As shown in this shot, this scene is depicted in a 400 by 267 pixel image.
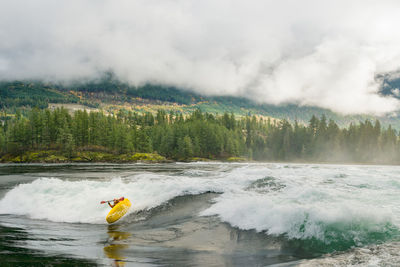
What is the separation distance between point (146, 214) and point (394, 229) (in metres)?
12.3

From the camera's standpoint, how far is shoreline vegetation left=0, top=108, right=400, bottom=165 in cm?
11744

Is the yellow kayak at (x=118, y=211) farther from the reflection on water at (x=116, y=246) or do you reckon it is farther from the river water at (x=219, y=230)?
the reflection on water at (x=116, y=246)

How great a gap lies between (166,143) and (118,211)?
12785 centimetres

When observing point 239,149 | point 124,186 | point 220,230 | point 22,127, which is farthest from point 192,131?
point 220,230

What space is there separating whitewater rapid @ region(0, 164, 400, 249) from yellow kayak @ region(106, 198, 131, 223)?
726 mm

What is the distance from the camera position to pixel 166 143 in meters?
144

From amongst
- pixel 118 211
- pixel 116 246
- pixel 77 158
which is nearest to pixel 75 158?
pixel 77 158

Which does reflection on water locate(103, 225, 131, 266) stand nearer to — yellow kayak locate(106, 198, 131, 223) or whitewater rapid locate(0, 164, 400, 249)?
yellow kayak locate(106, 198, 131, 223)

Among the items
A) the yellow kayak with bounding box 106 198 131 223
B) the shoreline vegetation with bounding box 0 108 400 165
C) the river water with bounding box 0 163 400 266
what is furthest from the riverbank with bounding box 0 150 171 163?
the yellow kayak with bounding box 106 198 131 223

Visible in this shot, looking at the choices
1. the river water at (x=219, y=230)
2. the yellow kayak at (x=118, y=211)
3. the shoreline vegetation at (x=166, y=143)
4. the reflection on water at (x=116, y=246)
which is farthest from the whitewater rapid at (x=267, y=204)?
the shoreline vegetation at (x=166, y=143)

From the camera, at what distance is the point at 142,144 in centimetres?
13562

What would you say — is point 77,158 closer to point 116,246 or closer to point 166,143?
point 166,143

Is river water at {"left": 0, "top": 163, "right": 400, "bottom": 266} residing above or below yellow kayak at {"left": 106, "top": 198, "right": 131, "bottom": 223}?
above

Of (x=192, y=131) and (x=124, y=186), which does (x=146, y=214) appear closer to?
(x=124, y=186)
